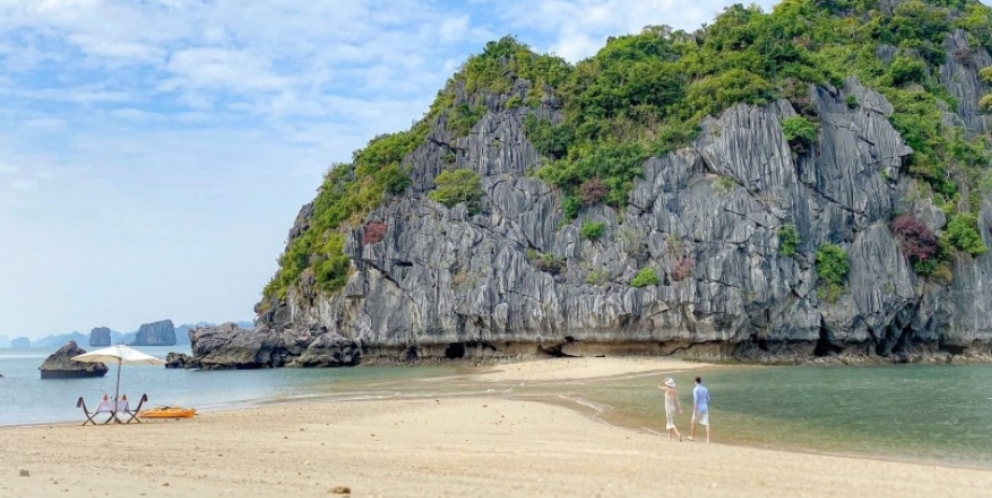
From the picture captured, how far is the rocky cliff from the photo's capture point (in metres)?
53.9

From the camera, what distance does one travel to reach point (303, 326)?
6944 cm

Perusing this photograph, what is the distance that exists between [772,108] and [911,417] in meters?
39.9

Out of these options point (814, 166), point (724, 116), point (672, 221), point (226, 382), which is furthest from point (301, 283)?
point (814, 166)

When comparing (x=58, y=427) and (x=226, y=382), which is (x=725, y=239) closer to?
(x=226, y=382)

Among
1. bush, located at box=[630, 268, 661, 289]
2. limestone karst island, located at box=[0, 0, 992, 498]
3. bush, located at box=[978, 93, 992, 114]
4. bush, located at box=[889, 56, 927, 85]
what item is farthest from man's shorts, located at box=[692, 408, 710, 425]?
bush, located at box=[978, 93, 992, 114]

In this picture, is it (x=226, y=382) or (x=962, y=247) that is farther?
(x=962, y=247)

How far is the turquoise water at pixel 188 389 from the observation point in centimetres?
3312

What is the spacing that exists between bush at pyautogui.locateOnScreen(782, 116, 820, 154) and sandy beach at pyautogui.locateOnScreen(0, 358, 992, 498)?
41.2 meters

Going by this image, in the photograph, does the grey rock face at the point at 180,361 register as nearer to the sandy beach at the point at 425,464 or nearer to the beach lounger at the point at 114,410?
the beach lounger at the point at 114,410

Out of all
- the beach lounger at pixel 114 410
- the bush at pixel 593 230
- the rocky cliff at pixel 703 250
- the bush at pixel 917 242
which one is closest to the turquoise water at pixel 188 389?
the beach lounger at pixel 114 410

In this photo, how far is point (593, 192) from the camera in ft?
194

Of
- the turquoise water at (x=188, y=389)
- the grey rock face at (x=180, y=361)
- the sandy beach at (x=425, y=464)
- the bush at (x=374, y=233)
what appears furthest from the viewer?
the grey rock face at (x=180, y=361)

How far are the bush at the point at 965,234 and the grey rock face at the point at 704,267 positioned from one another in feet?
4.07

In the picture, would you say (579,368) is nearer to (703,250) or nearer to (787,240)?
(703,250)
